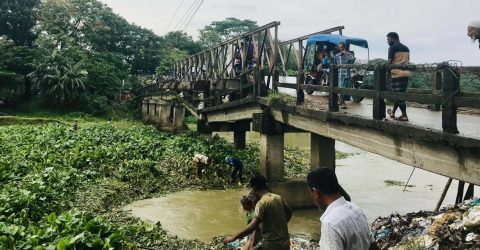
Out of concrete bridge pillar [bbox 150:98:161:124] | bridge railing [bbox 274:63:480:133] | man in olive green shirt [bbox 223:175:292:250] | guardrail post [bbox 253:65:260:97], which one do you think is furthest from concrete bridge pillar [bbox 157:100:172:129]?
man in olive green shirt [bbox 223:175:292:250]

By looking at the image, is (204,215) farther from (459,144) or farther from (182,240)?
(459,144)

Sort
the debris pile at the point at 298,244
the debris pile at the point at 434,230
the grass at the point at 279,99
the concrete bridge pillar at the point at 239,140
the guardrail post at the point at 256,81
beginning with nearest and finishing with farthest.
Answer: the debris pile at the point at 434,230, the debris pile at the point at 298,244, the grass at the point at 279,99, the guardrail post at the point at 256,81, the concrete bridge pillar at the point at 239,140

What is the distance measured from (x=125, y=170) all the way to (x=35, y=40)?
34782mm

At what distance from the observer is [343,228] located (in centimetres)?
287

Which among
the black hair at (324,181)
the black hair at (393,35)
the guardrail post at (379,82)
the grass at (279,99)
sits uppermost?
the black hair at (393,35)

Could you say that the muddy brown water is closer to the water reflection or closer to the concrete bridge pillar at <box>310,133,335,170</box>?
the water reflection

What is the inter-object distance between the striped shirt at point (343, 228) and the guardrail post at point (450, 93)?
3.02 m

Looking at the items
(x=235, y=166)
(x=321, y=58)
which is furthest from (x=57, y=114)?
(x=321, y=58)

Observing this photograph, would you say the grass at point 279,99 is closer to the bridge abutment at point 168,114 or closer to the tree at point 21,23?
the bridge abutment at point 168,114

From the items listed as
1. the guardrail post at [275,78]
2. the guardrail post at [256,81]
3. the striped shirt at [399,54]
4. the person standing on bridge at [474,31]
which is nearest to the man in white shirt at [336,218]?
the person standing on bridge at [474,31]

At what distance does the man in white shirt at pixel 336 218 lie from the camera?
9.37 feet

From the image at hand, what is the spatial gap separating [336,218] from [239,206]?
358 inches

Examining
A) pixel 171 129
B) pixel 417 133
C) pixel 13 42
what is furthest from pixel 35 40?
pixel 417 133

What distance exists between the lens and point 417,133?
6074mm
